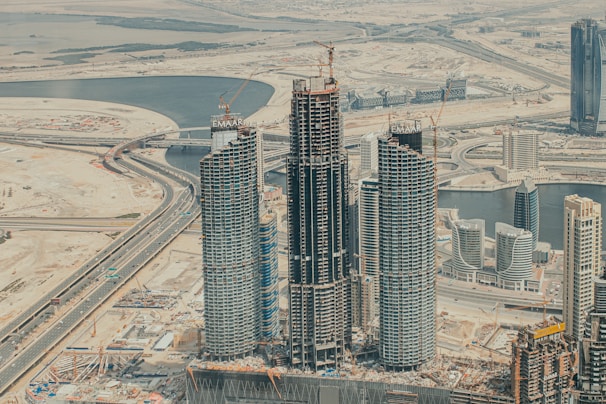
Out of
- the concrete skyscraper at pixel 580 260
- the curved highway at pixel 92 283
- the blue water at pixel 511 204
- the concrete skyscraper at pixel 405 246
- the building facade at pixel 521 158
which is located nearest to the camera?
the concrete skyscraper at pixel 405 246

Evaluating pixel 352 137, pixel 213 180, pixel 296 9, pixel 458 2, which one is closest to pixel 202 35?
pixel 296 9

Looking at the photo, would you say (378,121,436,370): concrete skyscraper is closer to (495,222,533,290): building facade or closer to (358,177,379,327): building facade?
(358,177,379,327): building facade

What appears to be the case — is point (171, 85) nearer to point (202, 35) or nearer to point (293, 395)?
point (202, 35)

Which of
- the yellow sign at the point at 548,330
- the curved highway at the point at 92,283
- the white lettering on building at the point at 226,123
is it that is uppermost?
the white lettering on building at the point at 226,123

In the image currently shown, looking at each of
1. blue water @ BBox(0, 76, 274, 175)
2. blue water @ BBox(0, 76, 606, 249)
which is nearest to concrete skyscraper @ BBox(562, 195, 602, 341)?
blue water @ BBox(0, 76, 606, 249)

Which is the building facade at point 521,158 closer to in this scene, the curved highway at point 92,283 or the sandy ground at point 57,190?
the curved highway at point 92,283

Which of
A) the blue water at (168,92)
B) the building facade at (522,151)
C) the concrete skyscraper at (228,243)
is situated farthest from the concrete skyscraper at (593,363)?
the blue water at (168,92)
